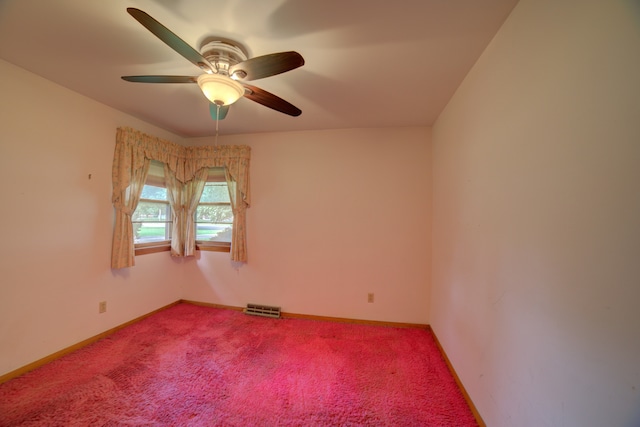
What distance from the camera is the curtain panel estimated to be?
7.63 ft

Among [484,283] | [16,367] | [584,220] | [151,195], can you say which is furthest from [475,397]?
[151,195]

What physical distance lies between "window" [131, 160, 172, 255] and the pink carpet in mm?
1013

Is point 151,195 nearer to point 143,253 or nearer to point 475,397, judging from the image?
point 143,253

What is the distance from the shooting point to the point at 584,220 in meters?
0.73

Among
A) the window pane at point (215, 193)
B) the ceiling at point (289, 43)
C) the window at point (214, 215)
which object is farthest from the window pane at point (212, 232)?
the ceiling at point (289, 43)

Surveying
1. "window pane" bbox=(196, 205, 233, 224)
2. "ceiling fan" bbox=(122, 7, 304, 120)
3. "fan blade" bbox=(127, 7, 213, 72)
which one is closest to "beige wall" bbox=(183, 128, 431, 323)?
"window pane" bbox=(196, 205, 233, 224)

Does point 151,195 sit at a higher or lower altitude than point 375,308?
higher

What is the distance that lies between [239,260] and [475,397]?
2.64 m

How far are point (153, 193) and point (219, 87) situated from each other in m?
2.24

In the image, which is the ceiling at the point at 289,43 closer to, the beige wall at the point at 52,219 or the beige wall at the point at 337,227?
the beige wall at the point at 52,219

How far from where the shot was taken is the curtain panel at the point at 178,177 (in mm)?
2324

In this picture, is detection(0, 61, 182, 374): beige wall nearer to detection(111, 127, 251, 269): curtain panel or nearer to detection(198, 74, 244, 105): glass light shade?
detection(111, 127, 251, 269): curtain panel

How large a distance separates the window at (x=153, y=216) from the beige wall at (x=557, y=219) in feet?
11.4

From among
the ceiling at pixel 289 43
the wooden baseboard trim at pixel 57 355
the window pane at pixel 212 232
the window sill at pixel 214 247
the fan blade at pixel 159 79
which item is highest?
the ceiling at pixel 289 43
